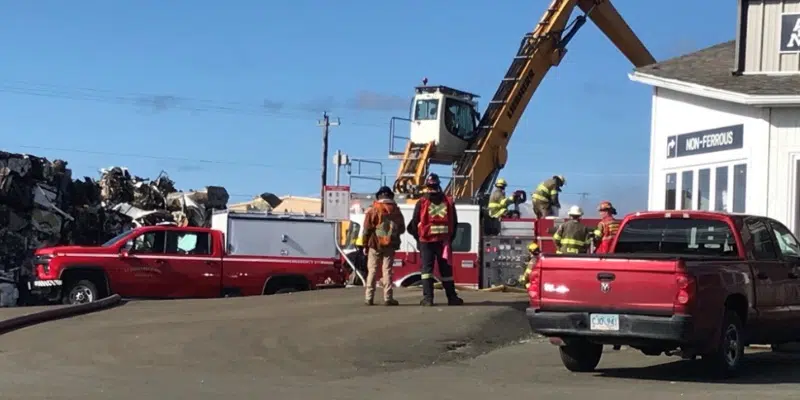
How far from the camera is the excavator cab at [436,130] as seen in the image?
30191mm

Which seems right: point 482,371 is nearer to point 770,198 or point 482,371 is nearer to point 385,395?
point 385,395

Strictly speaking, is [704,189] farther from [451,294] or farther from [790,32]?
[451,294]

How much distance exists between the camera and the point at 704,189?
55.6 ft

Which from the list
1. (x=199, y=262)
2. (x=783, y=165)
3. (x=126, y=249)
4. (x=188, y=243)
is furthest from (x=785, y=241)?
(x=126, y=249)

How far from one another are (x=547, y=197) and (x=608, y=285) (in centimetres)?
1356

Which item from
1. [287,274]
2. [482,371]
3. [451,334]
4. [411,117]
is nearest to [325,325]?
[451,334]

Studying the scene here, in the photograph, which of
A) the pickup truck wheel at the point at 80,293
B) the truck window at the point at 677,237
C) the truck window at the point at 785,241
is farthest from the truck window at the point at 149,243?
the truck window at the point at 785,241

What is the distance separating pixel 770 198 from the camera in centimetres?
1549

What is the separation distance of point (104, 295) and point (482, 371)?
478 inches

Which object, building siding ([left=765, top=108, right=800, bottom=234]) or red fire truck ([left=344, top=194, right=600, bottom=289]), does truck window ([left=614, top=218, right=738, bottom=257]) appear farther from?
red fire truck ([left=344, top=194, right=600, bottom=289])

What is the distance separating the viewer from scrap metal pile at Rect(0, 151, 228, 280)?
26.8 m

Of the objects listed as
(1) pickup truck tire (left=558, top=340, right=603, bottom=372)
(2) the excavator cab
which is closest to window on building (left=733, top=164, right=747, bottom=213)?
(1) pickup truck tire (left=558, top=340, right=603, bottom=372)

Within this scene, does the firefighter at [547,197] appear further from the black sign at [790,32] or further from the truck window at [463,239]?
the black sign at [790,32]

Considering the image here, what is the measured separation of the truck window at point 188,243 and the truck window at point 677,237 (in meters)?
11.8
